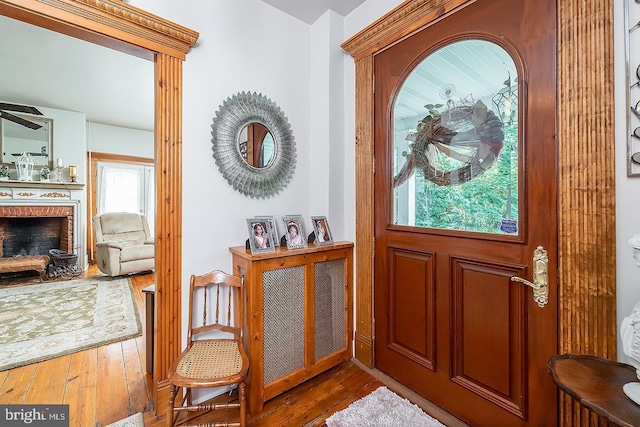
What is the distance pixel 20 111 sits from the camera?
4629 mm

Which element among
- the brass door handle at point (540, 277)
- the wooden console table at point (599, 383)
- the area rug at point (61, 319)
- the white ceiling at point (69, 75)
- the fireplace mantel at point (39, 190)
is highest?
the white ceiling at point (69, 75)

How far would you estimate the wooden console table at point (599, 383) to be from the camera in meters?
0.78

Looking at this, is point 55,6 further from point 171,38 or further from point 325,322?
point 325,322

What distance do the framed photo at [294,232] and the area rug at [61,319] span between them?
6.69 feet

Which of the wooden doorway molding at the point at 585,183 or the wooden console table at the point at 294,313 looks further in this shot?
the wooden console table at the point at 294,313

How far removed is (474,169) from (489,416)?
134 cm

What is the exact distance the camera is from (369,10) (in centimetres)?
210

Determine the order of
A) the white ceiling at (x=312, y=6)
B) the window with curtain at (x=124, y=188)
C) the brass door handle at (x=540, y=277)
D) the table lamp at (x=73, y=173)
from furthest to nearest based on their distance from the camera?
the window with curtain at (x=124, y=188) → the table lamp at (x=73, y=173) → the white ceiling at (x=312, y=6) → the brass door handle at (x=540, y=277)

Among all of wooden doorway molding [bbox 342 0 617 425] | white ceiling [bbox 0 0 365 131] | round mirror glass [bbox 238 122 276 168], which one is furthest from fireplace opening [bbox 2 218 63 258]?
wooden doorway molding [bbox 342 0 617 425]

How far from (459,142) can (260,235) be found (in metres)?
1.37

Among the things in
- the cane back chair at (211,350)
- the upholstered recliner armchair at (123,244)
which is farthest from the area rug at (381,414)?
the upholstered recliner armchair at (123,244)

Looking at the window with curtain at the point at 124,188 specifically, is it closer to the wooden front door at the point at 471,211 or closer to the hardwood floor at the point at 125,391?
the hardwood floor at the point at 125,391

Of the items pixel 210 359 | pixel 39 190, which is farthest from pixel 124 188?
pixel 210 359

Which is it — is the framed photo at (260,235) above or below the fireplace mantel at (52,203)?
below
